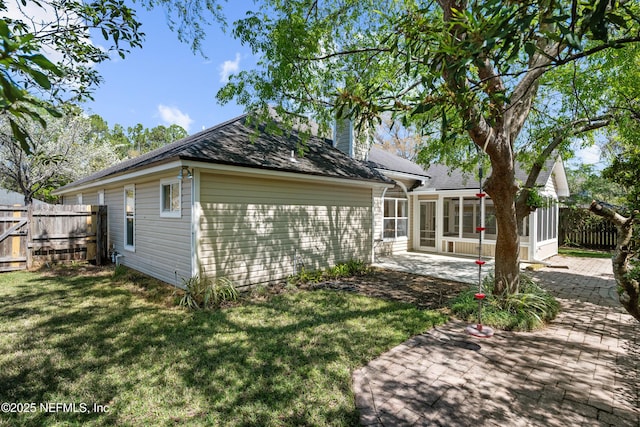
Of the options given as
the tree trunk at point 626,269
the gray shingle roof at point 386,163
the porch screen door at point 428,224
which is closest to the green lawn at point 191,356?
the tree trunk at point 626,269

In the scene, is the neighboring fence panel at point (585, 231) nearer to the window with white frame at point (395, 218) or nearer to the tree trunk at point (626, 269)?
the window with white frame at point (395, 218)

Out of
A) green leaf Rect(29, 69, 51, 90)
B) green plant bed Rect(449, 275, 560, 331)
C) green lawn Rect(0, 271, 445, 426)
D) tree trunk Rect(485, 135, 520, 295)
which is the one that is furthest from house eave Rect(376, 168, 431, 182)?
green leaf Rect(29, 69, 51, 90)

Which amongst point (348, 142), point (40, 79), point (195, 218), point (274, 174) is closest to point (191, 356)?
point (195, 218)

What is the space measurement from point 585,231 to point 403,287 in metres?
14.4

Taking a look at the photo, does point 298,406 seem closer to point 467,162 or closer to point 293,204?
point 293,204

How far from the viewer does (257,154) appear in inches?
305

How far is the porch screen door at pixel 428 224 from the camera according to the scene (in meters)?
14.1

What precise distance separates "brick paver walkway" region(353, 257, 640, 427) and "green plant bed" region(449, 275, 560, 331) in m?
0.20

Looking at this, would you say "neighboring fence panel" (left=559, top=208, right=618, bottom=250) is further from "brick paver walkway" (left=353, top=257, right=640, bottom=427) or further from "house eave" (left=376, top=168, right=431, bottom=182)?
"brick paver walkway" (left=353, top=257, right=640, bottom=427)

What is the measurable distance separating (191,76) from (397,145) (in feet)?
83.0

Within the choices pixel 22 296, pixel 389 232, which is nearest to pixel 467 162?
pixel 389 232

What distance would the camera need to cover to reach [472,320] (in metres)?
5.42

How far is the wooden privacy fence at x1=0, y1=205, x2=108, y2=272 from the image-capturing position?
370 inches

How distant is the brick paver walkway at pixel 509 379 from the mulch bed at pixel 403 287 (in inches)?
53.7
